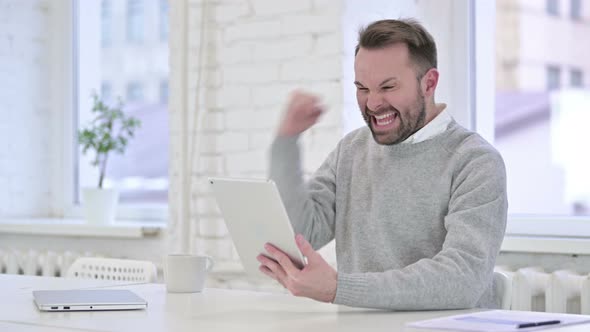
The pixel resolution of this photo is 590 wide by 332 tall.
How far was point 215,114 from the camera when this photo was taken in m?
3.51

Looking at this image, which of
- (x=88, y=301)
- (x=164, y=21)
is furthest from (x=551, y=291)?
(x=164, y=21)

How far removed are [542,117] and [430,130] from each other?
35.9 inches

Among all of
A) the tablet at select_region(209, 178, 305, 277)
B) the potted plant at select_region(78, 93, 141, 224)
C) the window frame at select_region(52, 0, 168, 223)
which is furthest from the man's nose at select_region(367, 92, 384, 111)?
the window frame at select_region(52, 0, 168, 223)

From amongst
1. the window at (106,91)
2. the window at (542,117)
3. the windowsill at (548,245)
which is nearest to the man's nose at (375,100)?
the windowsill at (548,245)

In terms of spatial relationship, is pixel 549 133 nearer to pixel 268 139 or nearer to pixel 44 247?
pixel 268 139

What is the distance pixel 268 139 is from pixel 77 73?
158 cm

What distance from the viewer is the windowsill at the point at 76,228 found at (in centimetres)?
395

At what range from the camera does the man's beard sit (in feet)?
7.83

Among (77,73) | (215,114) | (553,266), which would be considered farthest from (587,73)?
(77,73)

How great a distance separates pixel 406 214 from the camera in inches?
93.1

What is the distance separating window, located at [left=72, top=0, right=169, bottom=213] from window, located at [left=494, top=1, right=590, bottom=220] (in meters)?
1.61

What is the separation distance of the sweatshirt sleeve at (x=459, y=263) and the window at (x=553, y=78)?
101 cm

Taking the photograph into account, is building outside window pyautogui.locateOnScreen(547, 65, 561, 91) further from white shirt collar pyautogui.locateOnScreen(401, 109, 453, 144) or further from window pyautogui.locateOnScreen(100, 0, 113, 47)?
window pyautogui.locateOnScreen(100, 0, 113, 47)

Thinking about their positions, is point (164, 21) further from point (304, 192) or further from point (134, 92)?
point (304, 192)
